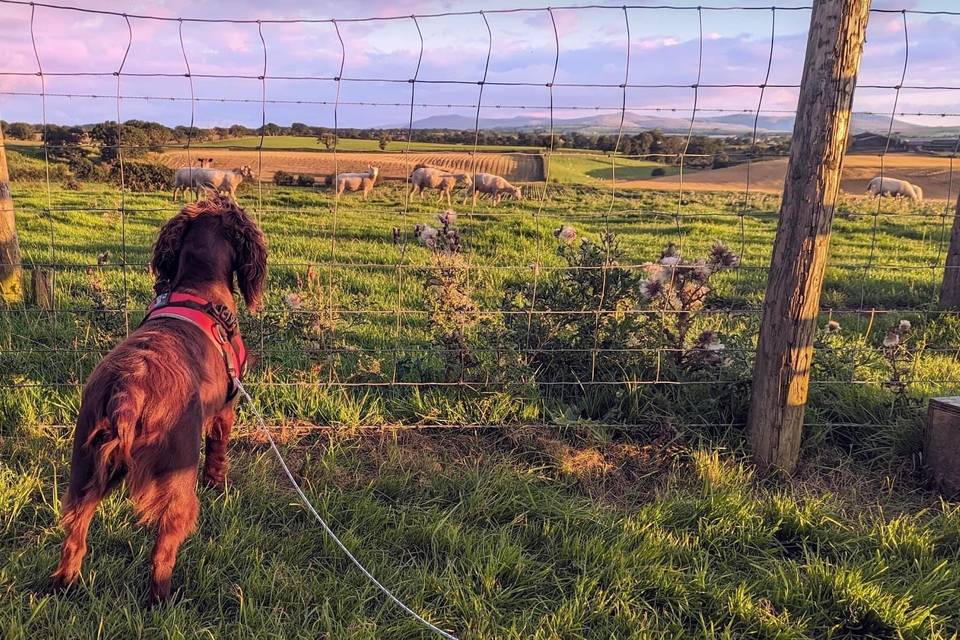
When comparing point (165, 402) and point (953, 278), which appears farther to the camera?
point (953, 278)

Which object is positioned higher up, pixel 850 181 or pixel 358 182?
pixel 850 181

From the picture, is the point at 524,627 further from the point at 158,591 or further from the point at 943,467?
the point at 943,467

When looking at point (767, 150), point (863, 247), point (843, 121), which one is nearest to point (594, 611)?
point (843, 121)

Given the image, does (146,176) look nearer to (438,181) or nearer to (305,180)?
(305,180)

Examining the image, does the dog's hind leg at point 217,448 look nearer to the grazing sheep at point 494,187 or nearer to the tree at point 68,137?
the tree at point 68,137

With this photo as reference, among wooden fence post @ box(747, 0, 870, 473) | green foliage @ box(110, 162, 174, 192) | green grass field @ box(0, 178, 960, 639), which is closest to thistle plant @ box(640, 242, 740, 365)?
green grass field @ box(0, 178, 960, 639)

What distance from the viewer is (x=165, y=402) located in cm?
232

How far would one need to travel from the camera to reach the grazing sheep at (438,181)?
27.0 ft

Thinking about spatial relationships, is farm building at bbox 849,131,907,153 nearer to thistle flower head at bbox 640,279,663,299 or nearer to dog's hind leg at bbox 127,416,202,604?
thistle flower head at bbox 640,279,663,299

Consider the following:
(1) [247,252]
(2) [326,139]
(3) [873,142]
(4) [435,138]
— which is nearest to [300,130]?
(2) [326,139]

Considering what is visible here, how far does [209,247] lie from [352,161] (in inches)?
72.6

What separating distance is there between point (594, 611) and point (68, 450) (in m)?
2.73

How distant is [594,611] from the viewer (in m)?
2.54

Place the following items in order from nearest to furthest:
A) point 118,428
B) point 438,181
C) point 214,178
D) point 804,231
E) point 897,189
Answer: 1. point 118,428
2. point 804,231
3. point 214,178
4. point 438,181
5. point 897,189
